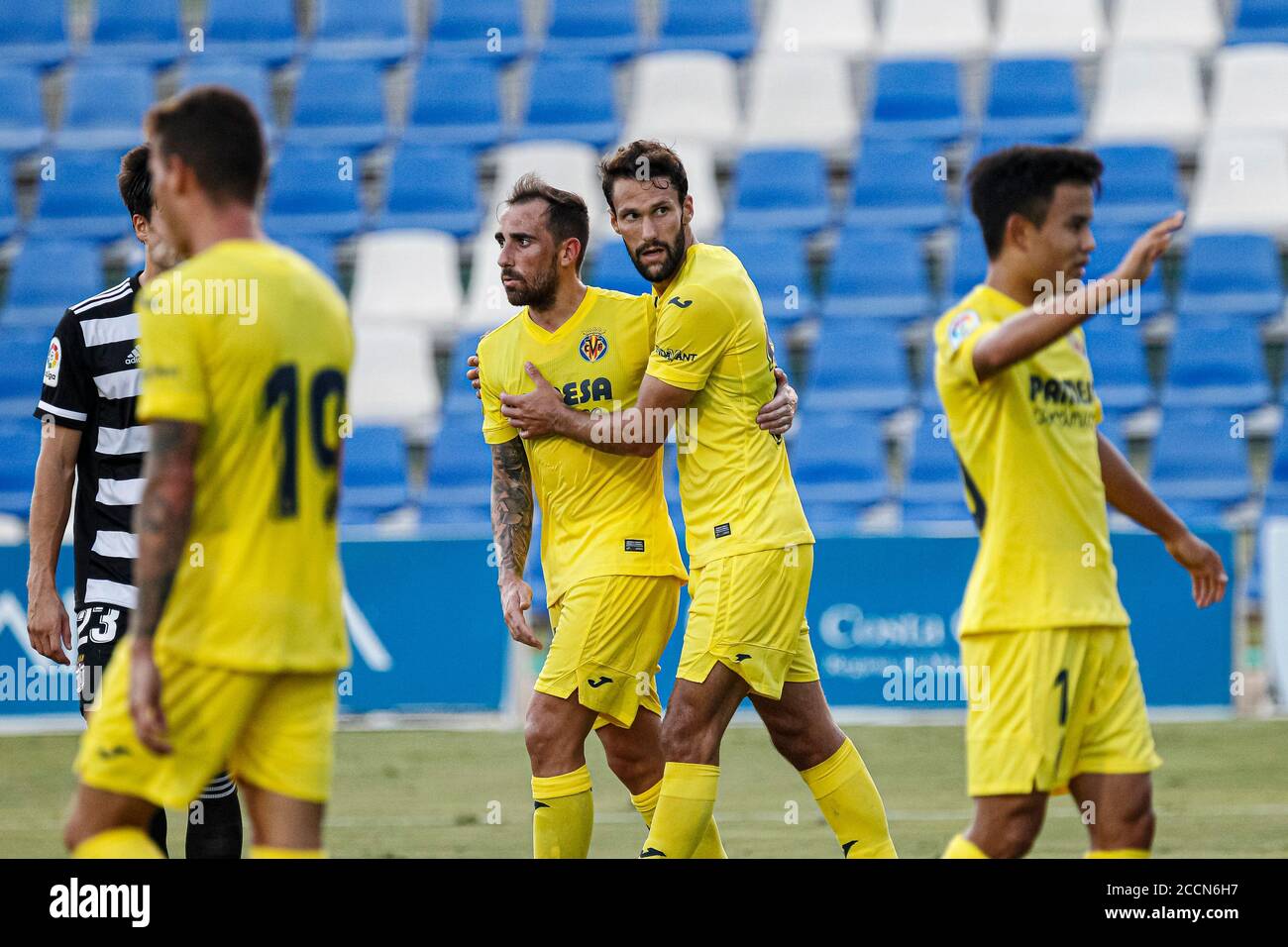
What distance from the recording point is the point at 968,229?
14.0 meters

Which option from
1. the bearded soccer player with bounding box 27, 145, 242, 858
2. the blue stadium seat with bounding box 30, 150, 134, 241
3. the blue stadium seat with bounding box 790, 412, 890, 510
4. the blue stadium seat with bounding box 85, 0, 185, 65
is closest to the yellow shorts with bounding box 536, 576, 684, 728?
the bearded soccer player with bounding box 27, 145, 242, 858

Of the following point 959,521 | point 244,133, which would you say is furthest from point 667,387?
point 959,521

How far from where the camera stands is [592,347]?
→ 217 inches

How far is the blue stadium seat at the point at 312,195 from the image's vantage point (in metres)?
15.0

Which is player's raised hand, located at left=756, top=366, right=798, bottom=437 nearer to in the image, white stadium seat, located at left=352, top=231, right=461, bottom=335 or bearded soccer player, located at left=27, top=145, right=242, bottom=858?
bearded soccer player, located at left=27, top=145, right=242, bottom=858

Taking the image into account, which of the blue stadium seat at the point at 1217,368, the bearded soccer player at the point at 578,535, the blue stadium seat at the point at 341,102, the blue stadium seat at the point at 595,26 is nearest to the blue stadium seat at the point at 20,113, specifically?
the blue stadium seat at the point at 341,102

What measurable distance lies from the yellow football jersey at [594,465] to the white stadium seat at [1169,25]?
11654 mm

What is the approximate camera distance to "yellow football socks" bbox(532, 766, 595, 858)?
525 cm

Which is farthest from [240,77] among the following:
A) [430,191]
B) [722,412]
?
[722,412]

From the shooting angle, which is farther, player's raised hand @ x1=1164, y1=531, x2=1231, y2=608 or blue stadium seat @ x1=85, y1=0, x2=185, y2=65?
blue stadium seat @ x1=85, y1=0, x2=185, y2=65

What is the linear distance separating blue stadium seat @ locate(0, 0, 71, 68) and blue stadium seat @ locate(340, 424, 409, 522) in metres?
6.36

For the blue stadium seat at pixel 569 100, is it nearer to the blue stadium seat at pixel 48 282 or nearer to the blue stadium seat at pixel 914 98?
the blue stadium seat at pixel 914 98

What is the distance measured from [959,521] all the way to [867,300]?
9.53 feet
